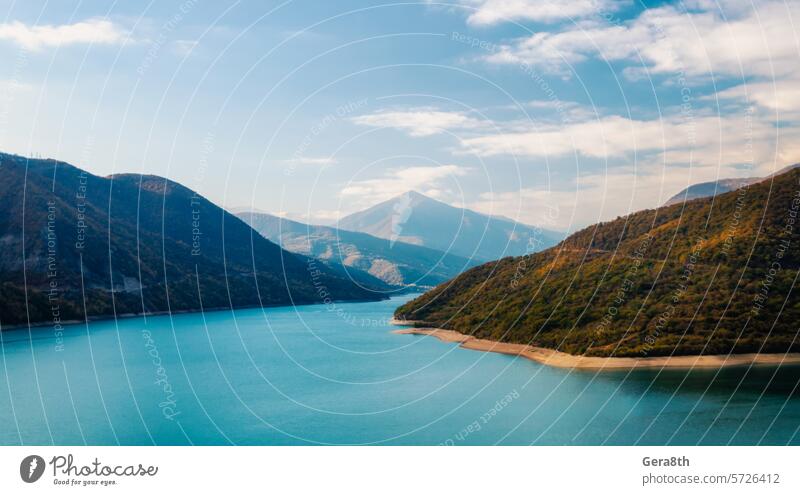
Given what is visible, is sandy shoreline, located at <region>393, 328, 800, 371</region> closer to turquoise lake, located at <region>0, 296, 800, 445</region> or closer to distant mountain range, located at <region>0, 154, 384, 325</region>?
turquoise lake, located at <region>0, 296, 800, 445</region>

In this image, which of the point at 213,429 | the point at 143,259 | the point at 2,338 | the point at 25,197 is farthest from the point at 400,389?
the point at 143,259

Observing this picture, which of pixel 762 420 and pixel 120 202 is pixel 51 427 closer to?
pixel 762 420

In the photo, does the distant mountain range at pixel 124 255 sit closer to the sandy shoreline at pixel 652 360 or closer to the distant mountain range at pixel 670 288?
the distant mountain range at pixel 670 288
